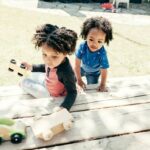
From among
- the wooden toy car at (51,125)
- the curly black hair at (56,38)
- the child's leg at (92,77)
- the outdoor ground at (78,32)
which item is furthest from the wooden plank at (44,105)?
the outdoor ground at (78,32)

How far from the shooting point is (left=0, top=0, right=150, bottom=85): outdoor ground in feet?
21.6

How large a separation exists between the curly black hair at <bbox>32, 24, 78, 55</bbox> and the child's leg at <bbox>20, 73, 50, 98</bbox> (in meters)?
0.59

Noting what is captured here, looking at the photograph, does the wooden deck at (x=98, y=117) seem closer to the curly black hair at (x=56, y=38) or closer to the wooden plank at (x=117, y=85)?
the wooden plank at (x=117, y=85)

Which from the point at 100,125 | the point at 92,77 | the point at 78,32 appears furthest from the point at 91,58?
the point at 78,32

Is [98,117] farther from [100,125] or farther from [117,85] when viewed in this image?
[117,85]

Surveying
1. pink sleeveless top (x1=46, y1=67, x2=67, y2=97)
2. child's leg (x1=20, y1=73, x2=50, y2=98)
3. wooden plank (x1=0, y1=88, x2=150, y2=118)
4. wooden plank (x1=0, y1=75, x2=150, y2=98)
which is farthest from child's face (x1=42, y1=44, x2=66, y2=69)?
wooden plank (x1=0, y1=75, x2=150, y2=98)

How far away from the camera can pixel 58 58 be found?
118 inches

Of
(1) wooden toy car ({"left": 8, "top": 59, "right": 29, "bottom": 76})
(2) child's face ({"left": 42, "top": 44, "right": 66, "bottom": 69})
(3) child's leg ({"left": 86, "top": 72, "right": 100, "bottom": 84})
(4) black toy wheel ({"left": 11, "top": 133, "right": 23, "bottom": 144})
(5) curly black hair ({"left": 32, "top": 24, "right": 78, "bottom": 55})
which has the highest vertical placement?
(5) curly black hair ({"left": 32, "top": 24, "right": 78, "bottom": 55})

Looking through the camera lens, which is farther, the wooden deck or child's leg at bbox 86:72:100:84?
child's leg at bbox 86:72:100:84

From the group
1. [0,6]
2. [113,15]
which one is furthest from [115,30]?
[0,6]

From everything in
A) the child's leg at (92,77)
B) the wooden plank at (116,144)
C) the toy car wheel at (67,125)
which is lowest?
the child's leg at (92,77)

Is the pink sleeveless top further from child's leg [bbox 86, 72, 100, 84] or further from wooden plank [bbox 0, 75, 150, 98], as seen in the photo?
child's leg [bbox 86, 72, 100, 84]

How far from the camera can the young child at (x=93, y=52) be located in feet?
12.6

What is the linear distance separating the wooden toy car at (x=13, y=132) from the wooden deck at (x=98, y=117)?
4 cm
